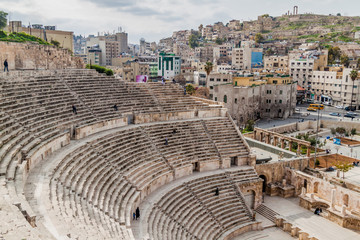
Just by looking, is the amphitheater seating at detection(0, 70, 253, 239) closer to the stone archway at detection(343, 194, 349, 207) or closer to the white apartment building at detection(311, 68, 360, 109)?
the stone archway at detection(343, 194, 349, 207)

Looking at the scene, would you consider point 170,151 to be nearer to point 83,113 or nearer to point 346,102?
point 83,113

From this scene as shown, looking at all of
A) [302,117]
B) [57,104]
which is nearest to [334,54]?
[302,117]

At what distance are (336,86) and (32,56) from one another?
57.4 metres

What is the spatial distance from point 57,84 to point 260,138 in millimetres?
23796

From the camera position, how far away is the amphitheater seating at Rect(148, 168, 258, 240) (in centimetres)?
1888

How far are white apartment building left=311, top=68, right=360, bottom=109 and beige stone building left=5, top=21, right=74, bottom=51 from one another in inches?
2048

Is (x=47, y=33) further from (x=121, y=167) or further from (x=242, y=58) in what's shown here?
(x=121, y=167)

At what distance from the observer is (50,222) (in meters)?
10.9

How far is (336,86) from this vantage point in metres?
65.2

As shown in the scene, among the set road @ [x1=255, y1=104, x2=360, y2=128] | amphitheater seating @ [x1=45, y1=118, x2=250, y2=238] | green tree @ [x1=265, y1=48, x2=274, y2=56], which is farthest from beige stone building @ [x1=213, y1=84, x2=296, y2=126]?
green tree @ [x1=265, y1=48, x2=274, y2=56]

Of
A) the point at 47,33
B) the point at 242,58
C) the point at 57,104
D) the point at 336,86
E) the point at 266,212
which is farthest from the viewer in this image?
the point at 242,58

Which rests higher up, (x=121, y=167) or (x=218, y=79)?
(x=218, y=79)

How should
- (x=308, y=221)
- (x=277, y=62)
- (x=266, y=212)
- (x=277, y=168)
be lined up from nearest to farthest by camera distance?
(x=308, y=221) < (x=266, y=212) < (x=277, y=168) < (x=277, y=62)

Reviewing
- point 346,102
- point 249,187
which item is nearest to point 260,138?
point 249,187
